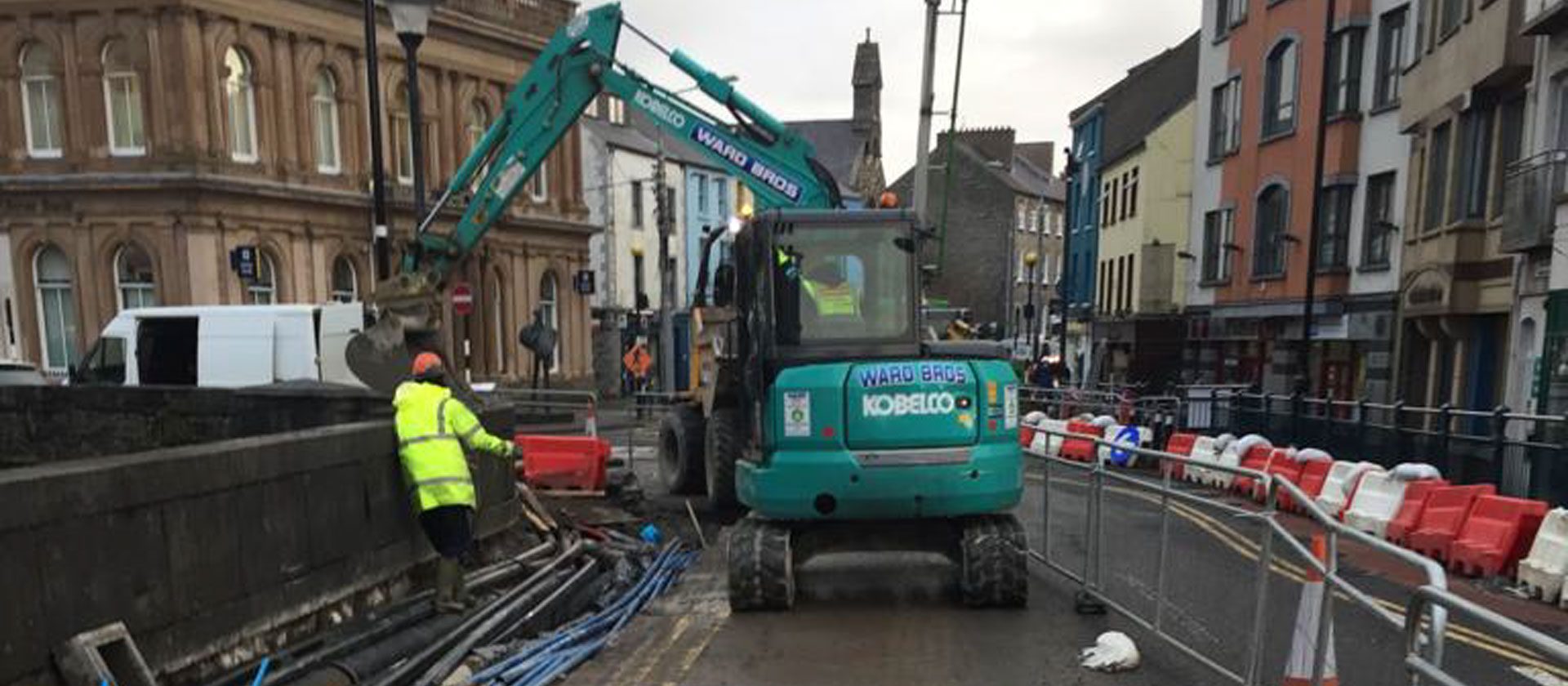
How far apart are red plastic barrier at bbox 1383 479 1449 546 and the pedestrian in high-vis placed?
29.0 feet

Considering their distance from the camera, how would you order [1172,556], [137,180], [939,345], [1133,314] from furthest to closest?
1. [1133,314]
2. [137,180]
3. [939,345]
4. [1172,556]

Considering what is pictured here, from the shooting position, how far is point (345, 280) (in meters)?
24.3

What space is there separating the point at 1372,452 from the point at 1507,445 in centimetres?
261

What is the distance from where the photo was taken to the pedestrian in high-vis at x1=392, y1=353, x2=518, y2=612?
6309mm

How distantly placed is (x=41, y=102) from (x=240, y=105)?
181 inches

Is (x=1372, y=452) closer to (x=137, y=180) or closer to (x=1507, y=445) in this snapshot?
(x=1507, y=445)

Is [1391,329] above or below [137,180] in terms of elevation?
below

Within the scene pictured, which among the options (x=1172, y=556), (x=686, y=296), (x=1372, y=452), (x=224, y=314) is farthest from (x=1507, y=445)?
(x=686, y=296)

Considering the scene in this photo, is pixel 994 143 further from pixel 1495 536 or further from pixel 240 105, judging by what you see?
pixel 1495 536

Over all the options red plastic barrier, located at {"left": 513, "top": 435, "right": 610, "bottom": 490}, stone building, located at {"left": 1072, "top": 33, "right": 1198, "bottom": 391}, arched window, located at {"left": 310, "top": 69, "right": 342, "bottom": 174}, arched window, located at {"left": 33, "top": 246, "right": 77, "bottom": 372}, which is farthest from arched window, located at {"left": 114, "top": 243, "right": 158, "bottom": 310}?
stone building, located at {"left": 1072, "top": 33, "right": 1198, "bottom": 391}

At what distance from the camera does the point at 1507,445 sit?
382 inches

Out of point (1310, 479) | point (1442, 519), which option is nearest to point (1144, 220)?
point (1310, 479)

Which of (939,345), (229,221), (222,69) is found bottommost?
(939,345)

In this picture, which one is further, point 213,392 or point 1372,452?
point 1372,452
